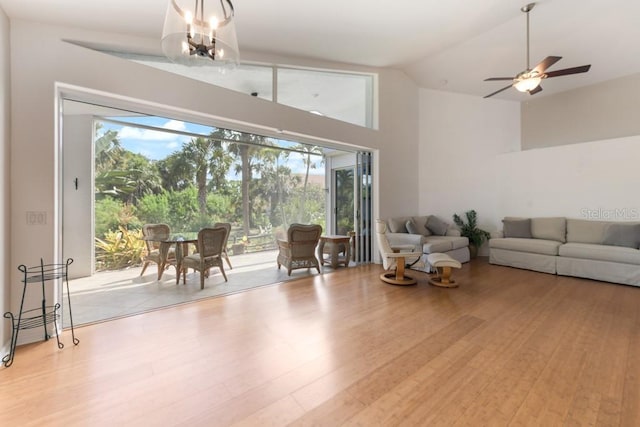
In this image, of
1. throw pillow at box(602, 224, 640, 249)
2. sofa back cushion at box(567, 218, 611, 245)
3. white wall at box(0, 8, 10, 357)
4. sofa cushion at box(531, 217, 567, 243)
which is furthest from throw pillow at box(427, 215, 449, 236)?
white wall at box(0, 8, 10, 357)

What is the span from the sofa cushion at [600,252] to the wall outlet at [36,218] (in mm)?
7204

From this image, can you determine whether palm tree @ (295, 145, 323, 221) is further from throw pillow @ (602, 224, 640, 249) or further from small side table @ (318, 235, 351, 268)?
throw pillow @ (602, 224, 640, 249)

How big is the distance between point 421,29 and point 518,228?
4.37 metres

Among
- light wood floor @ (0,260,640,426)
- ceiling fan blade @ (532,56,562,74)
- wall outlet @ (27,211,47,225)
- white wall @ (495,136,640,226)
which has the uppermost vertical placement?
ceiling fan blade @ (532,56,562,74)

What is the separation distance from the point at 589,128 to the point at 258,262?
7489 mm

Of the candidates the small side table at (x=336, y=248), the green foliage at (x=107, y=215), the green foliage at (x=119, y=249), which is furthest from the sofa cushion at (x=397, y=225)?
the green foliage at (x=107, y=215)

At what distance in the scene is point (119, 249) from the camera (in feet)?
13.2

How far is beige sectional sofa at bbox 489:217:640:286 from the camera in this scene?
13.7ft

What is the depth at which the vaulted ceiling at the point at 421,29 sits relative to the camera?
109 inches

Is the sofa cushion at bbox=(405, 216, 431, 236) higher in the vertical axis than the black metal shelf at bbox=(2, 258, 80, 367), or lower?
higher

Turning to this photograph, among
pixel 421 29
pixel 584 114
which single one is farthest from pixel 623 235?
pixel 421 29

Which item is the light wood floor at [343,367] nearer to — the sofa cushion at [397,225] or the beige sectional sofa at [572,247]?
the beige sectional sofa at [572,247]

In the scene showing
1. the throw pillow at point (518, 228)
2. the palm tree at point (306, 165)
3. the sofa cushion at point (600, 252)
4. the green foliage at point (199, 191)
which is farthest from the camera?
the palm tree at point (306, 165)

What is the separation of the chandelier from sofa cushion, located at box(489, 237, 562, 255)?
579 centimetres
